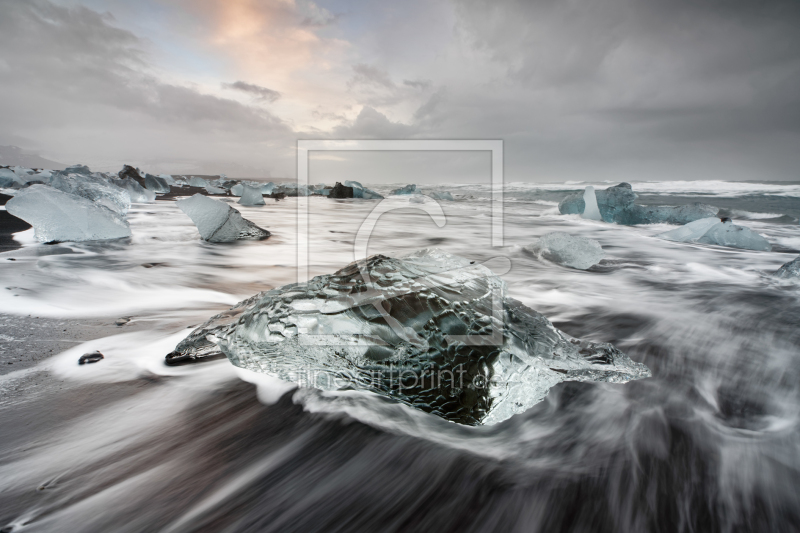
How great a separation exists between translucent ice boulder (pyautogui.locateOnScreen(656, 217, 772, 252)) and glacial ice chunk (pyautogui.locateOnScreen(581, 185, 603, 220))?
2408mm

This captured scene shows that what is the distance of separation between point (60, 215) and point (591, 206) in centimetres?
814

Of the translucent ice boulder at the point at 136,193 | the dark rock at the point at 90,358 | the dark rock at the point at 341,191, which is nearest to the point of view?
the dark rock at the point at 90,358

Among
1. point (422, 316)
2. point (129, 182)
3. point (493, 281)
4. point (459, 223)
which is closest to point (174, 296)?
point (422, 316)

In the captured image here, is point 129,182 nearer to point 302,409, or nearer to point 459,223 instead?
point 459,223

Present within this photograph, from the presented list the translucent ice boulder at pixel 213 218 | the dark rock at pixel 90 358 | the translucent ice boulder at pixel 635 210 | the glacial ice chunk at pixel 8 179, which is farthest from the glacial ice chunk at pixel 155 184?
the translucent ice boulder at pixel 635 210

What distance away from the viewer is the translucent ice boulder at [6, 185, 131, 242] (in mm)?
2869

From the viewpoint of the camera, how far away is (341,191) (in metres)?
13.0

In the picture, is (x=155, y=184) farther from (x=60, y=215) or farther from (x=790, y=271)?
(x=790, y=271)

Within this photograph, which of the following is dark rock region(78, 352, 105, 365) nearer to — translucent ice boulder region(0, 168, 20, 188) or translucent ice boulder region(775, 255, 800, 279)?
translucent ice boulder region(775, 255, 800, 279)

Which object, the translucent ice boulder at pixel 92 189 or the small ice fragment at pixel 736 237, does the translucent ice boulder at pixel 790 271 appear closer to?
the small ice fragment at pixel 736 237

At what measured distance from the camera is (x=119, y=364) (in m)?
1.18

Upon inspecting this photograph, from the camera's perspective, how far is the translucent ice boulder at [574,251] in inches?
114

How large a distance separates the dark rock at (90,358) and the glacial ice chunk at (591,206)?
25.2 ft

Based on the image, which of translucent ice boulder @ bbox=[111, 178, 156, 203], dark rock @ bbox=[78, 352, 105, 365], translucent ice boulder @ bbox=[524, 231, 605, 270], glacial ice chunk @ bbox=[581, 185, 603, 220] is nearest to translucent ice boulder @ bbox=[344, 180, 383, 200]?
translucent ice boulder @ bbox=[111, 178, 156, 203]
